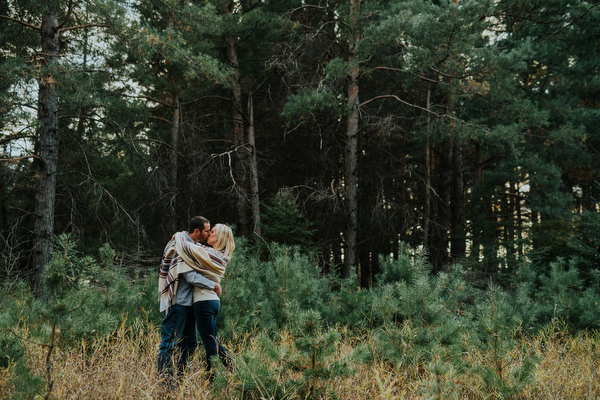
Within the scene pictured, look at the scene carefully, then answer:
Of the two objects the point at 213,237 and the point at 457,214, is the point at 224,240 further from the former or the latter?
the point at 457,214

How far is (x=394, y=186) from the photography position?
659 inches

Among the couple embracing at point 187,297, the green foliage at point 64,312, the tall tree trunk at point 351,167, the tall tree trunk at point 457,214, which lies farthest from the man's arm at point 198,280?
the tall tree trunk at point 457,214

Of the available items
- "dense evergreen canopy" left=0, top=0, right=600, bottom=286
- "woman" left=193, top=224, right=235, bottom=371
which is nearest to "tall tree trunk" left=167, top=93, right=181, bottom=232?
"dense evergreen canopy" left=0, top=0, right=600, bottom=286

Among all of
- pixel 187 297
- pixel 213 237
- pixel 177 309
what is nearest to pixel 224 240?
pixel 213 237

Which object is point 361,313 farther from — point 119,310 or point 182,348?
point 119,310

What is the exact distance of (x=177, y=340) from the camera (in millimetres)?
3455

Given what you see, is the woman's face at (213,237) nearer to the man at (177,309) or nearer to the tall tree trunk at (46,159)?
the man at (177,309)

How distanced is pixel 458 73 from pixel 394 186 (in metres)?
7.12

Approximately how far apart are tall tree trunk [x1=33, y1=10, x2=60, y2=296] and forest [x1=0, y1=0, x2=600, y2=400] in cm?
4

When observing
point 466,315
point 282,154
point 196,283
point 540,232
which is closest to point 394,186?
point 282,154

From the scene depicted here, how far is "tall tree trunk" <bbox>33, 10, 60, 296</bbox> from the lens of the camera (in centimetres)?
791

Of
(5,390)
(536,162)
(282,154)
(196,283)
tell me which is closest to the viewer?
(5,390)

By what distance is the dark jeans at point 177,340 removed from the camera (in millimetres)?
3365

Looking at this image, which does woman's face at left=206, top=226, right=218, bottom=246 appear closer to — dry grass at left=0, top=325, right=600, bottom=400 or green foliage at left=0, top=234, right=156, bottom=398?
green foliage at left=0, top=234, right=156, bottom=398
